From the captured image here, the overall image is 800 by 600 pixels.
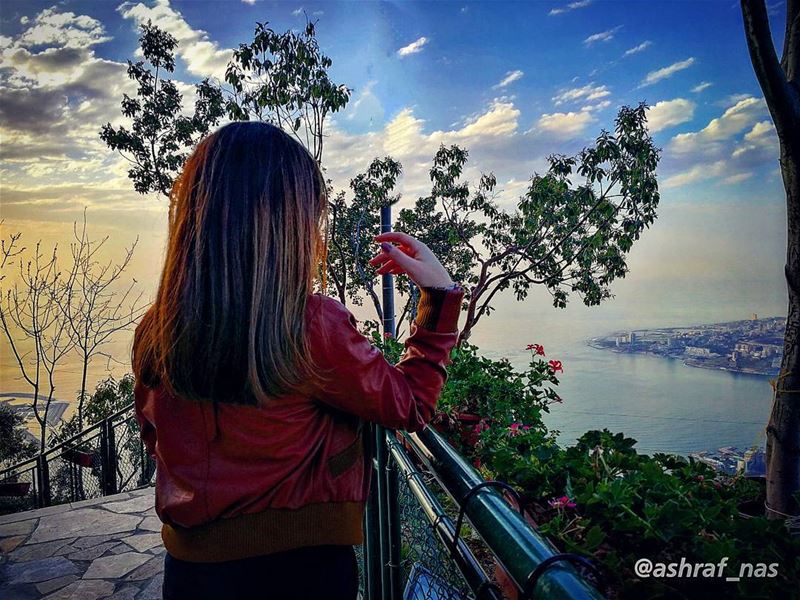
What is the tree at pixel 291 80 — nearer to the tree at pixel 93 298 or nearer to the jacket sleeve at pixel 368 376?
the tree at pixel 93 298

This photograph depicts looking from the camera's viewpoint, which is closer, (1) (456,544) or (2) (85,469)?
(1) (456,544)

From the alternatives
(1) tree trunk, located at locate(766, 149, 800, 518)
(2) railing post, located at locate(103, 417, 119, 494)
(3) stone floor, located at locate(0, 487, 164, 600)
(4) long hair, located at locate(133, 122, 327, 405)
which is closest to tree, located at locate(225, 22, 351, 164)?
(2) railing post, located at locate(103, 417, 119, 494)

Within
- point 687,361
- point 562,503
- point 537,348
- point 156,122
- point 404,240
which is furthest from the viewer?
point 156,122

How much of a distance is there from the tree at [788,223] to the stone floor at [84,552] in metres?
3.52

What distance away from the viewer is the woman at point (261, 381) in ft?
2.68

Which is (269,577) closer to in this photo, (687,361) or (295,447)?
(295,447)

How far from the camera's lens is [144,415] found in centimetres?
98

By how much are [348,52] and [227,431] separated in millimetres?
7715

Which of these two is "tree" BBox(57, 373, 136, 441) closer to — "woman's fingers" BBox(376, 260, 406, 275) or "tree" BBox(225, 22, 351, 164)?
"tree" BBox(225, 22, 351, 164)

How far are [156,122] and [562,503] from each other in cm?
909

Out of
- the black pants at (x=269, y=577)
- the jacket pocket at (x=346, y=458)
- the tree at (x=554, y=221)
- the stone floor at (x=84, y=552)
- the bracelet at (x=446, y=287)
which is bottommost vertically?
the stone floor at (x=84, y=552)

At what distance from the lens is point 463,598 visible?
2.92ft

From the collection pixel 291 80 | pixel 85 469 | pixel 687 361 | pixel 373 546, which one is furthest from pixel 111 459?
pixel 687 361

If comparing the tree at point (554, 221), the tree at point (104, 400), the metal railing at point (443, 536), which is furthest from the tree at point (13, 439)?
the metal railing at point (443, 536)
